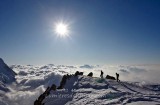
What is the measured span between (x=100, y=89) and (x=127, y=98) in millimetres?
13375

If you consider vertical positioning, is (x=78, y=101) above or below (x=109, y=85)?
below

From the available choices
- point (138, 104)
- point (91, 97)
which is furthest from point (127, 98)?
point (91, 97)

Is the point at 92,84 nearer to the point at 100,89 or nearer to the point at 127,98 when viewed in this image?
the point at 100,89

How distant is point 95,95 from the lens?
47938 millimetres

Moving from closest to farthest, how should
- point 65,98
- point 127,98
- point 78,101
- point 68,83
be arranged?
point 127,98, point 78,101, point 65,98, point 68,83

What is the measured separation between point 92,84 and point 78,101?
15.0m

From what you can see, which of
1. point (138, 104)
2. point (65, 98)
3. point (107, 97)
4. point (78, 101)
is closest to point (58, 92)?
point (65, 98)

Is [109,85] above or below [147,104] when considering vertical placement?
above

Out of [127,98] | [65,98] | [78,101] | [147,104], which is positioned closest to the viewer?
[147,104]

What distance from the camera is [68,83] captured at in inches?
2453

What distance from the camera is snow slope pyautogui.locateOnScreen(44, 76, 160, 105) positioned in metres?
40.6

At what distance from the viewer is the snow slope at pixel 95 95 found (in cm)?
4056

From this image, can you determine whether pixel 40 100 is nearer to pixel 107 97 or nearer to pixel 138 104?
pixel 107 97

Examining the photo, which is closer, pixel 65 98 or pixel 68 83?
pixel 65 98
